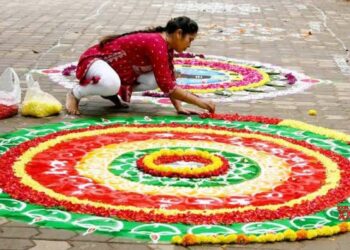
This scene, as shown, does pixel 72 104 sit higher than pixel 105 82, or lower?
lower

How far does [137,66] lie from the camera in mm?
6492

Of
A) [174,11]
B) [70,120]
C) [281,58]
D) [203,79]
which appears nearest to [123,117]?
[70,120]

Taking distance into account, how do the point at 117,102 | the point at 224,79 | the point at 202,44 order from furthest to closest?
the point at 202,44 → the point at 224,79 → the point at 117,102

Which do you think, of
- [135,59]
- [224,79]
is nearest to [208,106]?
[135,59]

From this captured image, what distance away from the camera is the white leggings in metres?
6.39

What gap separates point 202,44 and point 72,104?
15.5ft

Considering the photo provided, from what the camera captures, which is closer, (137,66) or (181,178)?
(181,178)

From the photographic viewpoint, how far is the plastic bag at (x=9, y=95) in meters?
6.42

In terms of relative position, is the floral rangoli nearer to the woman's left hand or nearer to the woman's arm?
the woman's left hand

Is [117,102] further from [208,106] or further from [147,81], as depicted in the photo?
[208,106]

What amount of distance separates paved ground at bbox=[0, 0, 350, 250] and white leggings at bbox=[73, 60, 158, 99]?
0.19 metres

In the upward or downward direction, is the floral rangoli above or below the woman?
below

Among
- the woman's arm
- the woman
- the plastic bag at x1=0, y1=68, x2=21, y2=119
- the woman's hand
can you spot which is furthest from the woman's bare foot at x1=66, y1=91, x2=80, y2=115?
the woman's hand

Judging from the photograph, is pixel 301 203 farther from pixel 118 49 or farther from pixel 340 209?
pixel 118 49
